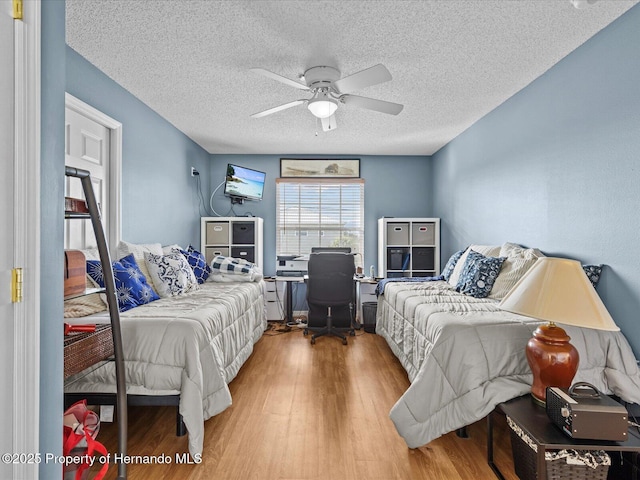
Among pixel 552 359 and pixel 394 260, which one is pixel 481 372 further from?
pixel 394 260

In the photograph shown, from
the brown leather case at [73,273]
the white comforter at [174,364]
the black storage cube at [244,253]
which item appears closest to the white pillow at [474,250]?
the white comforter at [174,364]

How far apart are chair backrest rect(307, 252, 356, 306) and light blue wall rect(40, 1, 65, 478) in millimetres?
2984

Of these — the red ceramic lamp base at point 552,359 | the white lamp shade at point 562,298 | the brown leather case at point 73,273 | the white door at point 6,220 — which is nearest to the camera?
the white door at point 6,220

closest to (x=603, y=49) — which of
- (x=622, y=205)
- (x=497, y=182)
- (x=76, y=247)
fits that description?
(x=622, y=205)

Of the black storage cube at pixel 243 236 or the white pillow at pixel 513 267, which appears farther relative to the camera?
the black storage cube at pixel 243 236

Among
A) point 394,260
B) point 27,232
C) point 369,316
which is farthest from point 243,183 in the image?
point 27,232

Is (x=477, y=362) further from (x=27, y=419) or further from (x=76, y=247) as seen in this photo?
(x=76, y=247)

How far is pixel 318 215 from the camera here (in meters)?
5.66

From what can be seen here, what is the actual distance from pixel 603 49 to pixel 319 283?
9.91ft

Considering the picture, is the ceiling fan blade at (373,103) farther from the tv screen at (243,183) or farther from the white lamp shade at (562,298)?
the tv screen at (243,183)

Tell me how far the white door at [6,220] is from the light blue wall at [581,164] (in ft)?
9.10

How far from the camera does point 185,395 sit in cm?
197

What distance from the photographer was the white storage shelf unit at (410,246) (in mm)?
5203

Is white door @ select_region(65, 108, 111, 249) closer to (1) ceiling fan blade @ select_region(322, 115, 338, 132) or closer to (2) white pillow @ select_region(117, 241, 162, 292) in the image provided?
(2) white pillow @ select_region(117, 241, 162, 292)
